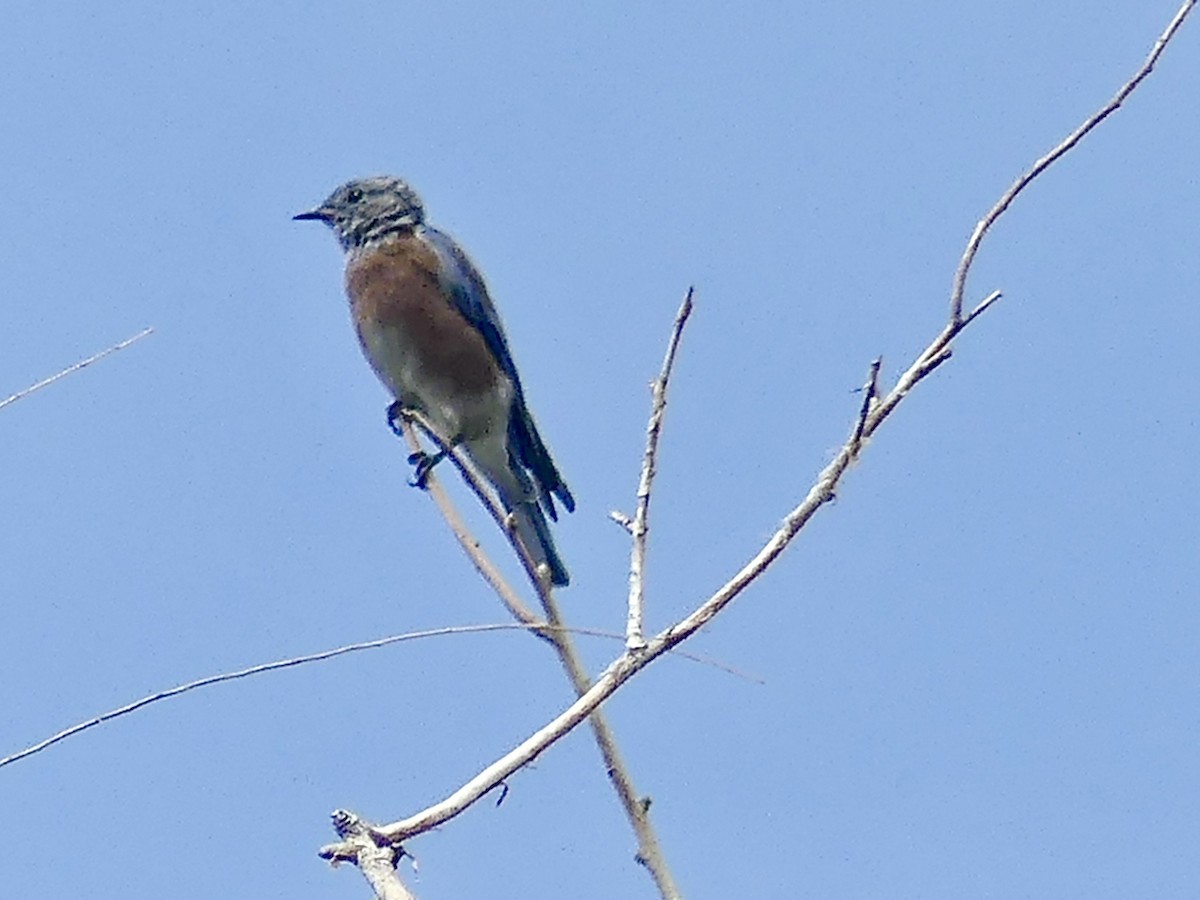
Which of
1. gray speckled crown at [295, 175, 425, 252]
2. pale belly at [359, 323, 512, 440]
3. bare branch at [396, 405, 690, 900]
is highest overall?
gray speckled crown at [295, 175, 425, 252]

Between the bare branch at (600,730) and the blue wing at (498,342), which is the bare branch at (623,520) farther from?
the blue wing at (498,342)

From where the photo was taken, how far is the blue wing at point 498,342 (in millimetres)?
7517

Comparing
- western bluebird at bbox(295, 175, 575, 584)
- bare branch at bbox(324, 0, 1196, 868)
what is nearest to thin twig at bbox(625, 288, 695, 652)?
bare branch at bbox(324, 0, 1196, 868)

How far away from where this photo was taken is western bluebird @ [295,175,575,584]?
7.55 metres

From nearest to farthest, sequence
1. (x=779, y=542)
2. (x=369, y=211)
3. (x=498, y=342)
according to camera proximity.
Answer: (x=779, y=542)
(x=498, y=342)
(x=369, y=211)

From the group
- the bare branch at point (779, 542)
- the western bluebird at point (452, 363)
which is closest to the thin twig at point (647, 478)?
the bare branch at point (779, 542)

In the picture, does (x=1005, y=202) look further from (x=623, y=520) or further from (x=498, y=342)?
(x=498, y=342)

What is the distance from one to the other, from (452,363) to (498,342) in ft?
1.02

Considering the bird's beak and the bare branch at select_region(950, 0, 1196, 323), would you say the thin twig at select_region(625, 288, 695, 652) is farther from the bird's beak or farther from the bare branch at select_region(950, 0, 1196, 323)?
the bird's beak

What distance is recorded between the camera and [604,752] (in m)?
2.56

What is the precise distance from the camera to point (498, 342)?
25.9 ft

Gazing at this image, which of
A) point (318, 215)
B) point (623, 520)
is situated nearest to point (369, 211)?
point (318, 215)

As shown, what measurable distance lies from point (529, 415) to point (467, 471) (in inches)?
138

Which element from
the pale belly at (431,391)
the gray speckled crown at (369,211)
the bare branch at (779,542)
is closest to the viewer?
the bare branch at (779,542)
